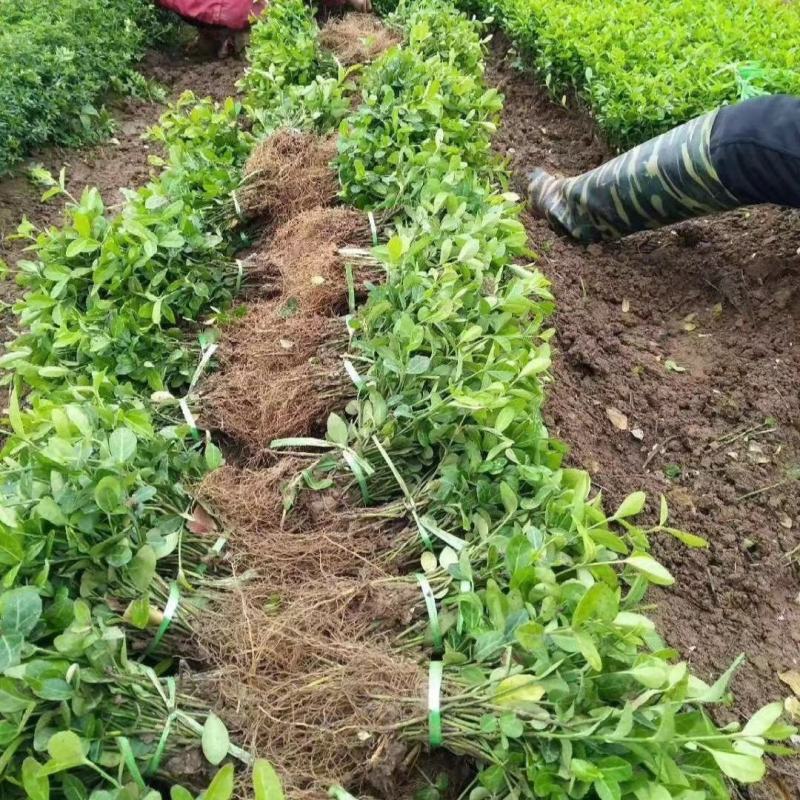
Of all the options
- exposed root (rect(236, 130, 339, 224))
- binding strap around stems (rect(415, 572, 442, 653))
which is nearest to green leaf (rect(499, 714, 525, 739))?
binding strap around stems (rect(415, 572, 442, 653))

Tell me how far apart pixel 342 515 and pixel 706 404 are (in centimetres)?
163

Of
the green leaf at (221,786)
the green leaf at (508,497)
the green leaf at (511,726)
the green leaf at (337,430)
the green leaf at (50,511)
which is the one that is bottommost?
the green leaf at (50,511)

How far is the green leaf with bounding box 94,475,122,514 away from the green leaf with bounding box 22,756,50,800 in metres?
0.44

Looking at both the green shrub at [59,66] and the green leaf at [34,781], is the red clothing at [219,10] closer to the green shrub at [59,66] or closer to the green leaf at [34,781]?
the green shrub at [59,66]

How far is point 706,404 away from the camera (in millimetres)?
2742

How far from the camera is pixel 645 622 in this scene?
1.33 m

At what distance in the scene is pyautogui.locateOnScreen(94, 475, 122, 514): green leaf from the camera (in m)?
1.40

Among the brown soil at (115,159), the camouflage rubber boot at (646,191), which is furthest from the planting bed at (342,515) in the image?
the brown soil at (115,159)

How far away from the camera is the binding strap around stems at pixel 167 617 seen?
1475 millimetres

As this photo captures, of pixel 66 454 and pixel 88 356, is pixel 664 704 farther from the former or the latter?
pixel 88 356

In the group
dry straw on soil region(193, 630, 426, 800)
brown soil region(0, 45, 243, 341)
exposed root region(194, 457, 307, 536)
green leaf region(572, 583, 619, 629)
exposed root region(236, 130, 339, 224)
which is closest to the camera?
green leaf region(572, 583, 619, 629)

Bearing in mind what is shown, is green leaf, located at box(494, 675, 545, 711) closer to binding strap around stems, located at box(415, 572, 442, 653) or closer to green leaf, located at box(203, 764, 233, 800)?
binding strap around stems, located at box(415, 572, 442, 653)

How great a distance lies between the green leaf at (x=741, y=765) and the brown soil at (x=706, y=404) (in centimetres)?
79

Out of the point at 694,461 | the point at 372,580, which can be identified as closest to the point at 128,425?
the point at 372,580
